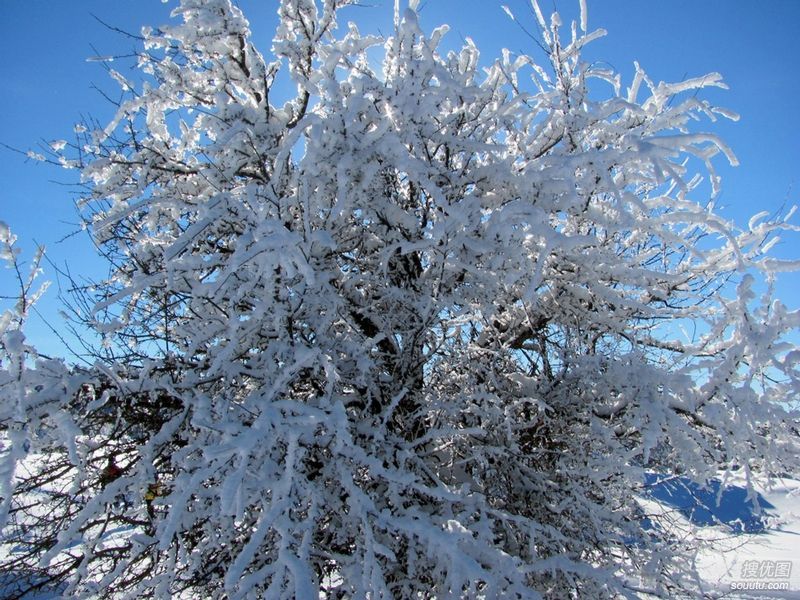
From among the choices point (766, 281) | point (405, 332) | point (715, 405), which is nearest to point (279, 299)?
point (405, 332)

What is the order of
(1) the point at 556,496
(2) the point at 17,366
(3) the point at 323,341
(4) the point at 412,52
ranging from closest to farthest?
(2) the point at 17,366
(3) the point at 323,341
(4) the point at 412,52
(1) the point at 556,496

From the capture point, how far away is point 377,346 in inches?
171

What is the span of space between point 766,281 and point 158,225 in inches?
199

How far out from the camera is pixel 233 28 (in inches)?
146

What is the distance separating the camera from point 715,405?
3055mm

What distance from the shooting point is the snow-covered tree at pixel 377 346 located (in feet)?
8.80

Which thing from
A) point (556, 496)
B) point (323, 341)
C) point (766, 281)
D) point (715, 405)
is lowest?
point (556, 496)

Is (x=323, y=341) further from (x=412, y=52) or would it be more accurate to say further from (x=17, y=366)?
(x=412, y=52)

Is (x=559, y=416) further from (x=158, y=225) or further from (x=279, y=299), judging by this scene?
(x=158, y=225)

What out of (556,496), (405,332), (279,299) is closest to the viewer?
(279,299)

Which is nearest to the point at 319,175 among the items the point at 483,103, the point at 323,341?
the point at 323,341

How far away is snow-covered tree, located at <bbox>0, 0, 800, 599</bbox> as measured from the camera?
8.80 feet

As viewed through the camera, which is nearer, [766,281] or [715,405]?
[715,405]

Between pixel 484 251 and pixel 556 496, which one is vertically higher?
A: pixel 484 251
